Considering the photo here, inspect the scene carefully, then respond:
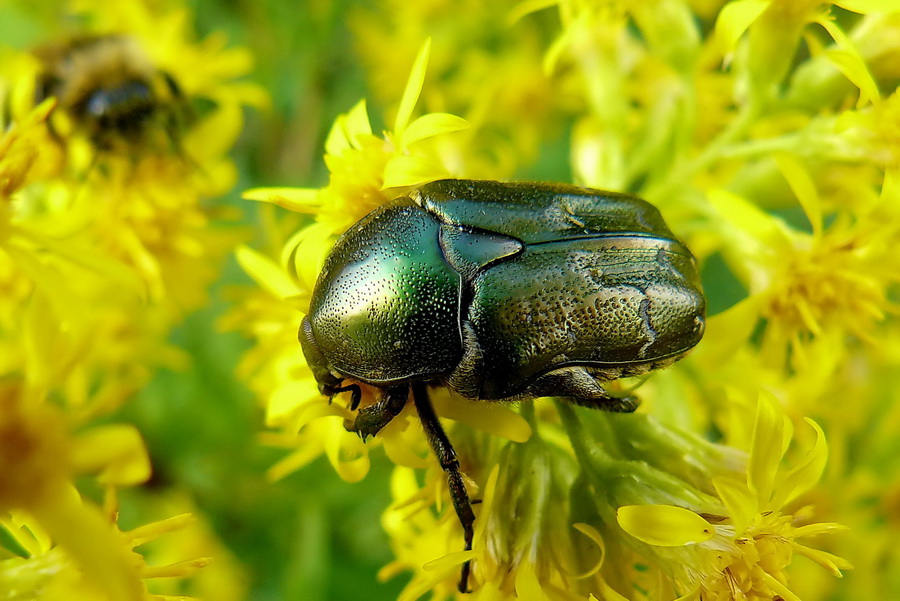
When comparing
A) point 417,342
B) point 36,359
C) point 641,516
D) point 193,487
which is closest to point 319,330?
point 417,342

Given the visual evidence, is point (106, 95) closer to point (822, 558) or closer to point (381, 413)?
point (381, 413)

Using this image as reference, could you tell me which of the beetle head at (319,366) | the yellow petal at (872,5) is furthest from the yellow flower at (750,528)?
the yellow petal at (872,5)

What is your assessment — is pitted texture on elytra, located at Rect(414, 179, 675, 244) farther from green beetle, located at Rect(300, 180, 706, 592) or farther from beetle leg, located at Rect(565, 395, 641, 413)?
beetle leg, located at Rect(565, 395, 641, 413)

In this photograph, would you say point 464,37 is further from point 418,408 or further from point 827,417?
point 418,408

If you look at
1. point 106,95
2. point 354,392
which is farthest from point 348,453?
point 106,95

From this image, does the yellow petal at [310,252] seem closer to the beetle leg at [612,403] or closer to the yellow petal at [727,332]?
the beetle leg at [612,403]
